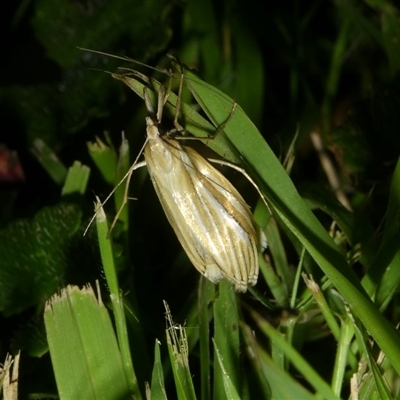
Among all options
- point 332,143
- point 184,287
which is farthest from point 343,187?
point 184,287

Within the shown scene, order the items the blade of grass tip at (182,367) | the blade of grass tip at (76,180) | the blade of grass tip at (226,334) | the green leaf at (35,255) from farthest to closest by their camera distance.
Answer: the blade of grass tip at (76,180) → the green leaf at (35,255) → the blade of grass tip at (226,334) → the blade of grass tip at (182,367)

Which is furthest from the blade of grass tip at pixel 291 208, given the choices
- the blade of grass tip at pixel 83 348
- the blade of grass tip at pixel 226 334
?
the blade of grass tip at pixel 83 348

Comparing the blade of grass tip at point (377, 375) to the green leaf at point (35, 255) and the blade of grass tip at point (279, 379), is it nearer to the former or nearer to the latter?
the blade of grass tip at point (279, 379)

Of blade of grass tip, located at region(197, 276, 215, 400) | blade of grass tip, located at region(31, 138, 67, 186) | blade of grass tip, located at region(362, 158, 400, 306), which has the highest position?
blade of grass tip, located at region(362, 158, 400, 306)

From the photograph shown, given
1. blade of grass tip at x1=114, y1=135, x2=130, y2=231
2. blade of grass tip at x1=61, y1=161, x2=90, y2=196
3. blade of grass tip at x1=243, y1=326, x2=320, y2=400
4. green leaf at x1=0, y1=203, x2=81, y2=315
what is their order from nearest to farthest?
blade of grass tip at x1=243, y1=326, x2=320, y2=400 → green leaf at x1=0, y1=203, x2=81, y2=315 → blade of grass tip at x1=114, y1=135, x2=130, y2=231 → blade of grass tip at x1=61, y1=161, x2=90, y2=196

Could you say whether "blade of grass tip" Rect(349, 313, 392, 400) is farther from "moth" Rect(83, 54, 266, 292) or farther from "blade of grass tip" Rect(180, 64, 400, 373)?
"moth" Rect(83, 54, 266, 292)

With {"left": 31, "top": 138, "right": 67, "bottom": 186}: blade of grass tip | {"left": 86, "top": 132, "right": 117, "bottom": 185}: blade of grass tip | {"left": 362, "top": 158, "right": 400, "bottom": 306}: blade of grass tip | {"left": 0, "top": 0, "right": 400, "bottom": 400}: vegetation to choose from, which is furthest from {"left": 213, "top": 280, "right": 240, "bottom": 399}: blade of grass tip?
{"left": 31, "top": 138, "right": 67, "bottom": 186}: blade of grass tip

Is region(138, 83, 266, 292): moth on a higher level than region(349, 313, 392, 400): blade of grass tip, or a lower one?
higher
